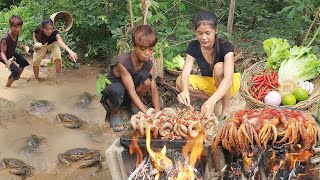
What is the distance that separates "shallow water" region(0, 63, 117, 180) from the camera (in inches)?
201

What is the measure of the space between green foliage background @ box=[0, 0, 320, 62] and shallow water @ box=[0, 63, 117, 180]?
2.90ft

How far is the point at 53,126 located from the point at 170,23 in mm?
2596

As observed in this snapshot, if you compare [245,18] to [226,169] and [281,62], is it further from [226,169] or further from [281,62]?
[226,169]

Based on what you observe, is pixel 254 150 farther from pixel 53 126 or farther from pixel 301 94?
pixel 53 126

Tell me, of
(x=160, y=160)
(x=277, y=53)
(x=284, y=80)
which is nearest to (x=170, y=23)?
(x=277, y=53)

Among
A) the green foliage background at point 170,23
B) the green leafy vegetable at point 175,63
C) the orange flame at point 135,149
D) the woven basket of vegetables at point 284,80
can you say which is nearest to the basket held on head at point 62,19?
the green foliage background at point 170,23

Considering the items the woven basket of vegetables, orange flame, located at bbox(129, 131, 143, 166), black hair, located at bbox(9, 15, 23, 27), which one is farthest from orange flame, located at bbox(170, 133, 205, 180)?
black hair, located at bbox(9, 15, 23, 27)

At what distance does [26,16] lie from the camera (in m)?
9.85

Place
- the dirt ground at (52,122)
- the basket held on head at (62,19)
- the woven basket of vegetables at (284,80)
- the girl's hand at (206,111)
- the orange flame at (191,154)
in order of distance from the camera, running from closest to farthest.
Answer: the orange flame at (191,154), the girl's hand at (206,111), the woven basket of vegetables at (284,80), the dirt ground at (52,122), the basket held on head at (62,19)

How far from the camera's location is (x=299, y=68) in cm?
526

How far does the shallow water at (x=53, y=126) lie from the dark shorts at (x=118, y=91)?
29.6 inches

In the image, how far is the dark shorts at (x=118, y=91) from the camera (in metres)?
4.96

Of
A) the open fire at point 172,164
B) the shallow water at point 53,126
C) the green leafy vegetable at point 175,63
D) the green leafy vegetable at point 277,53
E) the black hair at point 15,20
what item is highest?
the black hair at point 15,20

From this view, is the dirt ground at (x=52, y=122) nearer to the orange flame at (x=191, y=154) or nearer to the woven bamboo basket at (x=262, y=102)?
the woven bamboo basket at (x=262, y=102)
